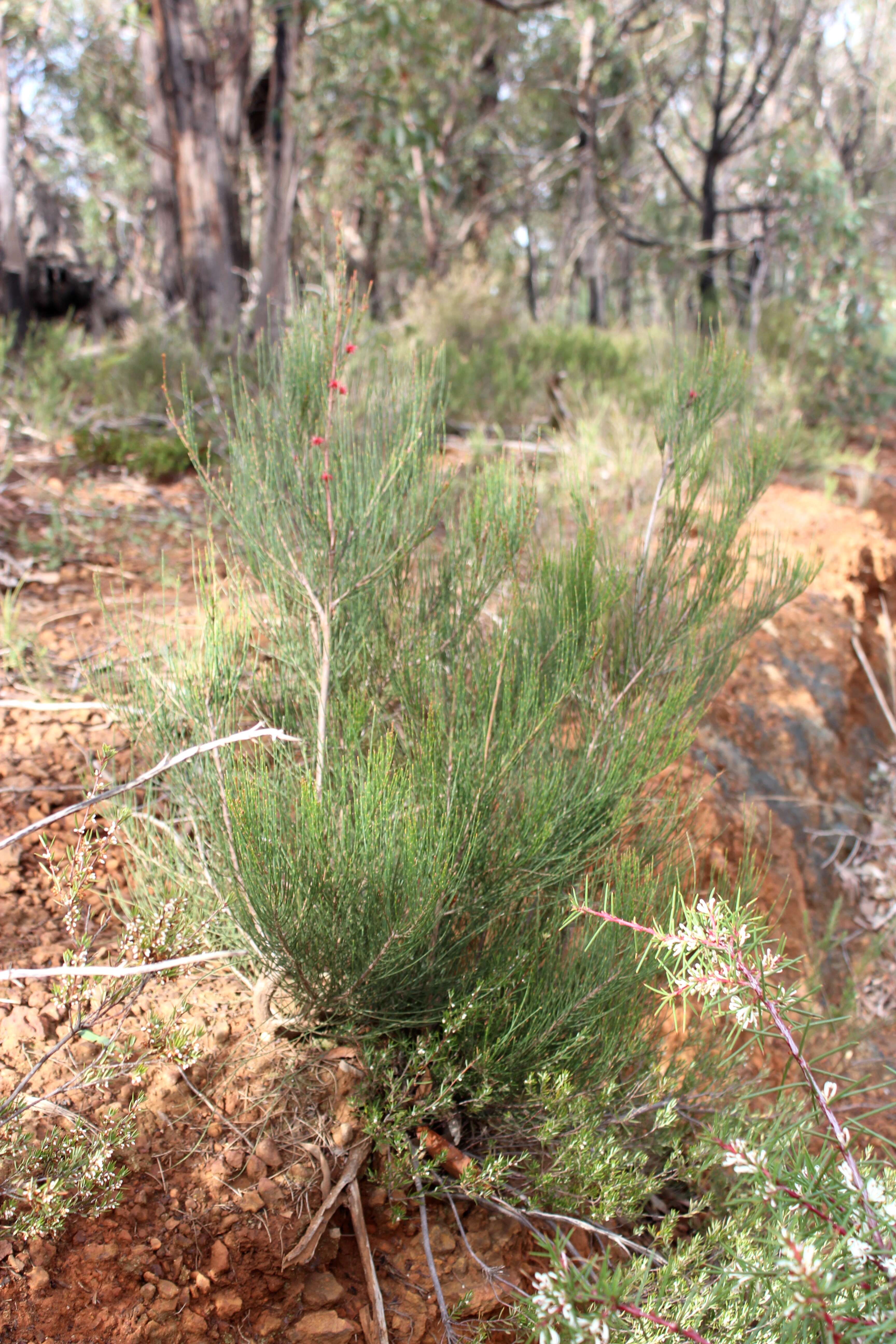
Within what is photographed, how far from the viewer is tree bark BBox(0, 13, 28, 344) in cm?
734

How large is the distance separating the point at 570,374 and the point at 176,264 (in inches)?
123

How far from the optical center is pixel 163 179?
6.77m

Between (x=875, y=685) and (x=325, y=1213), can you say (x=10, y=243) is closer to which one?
(x=875, y=685)

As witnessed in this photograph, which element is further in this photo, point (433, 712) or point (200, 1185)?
point (433, 712)

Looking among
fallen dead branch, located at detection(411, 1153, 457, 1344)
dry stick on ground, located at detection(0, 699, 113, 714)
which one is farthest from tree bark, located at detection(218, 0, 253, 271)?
fallen dead branch, located at detection(411, 1153, 457, 1344)

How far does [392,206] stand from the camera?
1083 centimetres

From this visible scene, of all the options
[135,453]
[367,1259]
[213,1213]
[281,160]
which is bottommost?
[367,1259]

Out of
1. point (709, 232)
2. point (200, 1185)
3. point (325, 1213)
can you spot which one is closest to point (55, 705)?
point (200, 1185)

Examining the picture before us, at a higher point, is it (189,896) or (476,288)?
(476,288)

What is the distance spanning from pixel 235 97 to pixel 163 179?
2.60ft

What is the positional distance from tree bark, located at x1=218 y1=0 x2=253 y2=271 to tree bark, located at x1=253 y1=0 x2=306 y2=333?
19 cm

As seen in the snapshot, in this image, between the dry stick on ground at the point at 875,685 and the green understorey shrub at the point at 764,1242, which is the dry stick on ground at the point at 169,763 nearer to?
the green understorey shrub at the point at 764,1242

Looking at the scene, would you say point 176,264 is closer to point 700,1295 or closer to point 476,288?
point 476,288

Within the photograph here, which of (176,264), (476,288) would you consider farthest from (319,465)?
(476,288)
